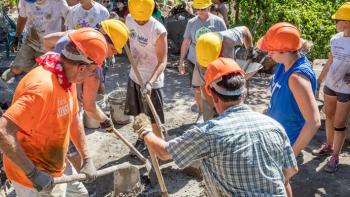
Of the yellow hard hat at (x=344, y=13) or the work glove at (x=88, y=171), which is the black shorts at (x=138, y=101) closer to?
the work glove at (x=88, y=171)

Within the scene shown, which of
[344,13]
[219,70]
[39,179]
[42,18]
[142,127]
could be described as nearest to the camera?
[219,70]

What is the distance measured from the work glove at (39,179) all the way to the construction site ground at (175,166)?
1813 millimetres

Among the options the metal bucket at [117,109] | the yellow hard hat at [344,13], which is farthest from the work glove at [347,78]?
the metal bucket at [117,109]

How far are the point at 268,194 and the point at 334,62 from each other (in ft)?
9.96

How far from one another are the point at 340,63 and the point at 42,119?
11.4 ft

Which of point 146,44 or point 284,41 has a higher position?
point 284,41

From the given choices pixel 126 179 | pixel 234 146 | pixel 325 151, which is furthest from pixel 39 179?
pixel 325 151

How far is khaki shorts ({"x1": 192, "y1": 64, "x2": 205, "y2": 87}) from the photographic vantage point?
239 inches

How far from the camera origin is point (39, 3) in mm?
6746

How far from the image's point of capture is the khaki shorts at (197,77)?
19.9ft

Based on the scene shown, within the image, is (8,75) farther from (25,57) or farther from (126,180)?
(126,180)

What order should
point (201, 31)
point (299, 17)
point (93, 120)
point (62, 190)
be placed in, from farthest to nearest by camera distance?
point (299, 17)
point (93, 120)
point (201, 31)
point (62, 190)

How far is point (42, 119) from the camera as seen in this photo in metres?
3.20

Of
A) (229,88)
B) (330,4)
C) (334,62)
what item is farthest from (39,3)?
(330,4)
